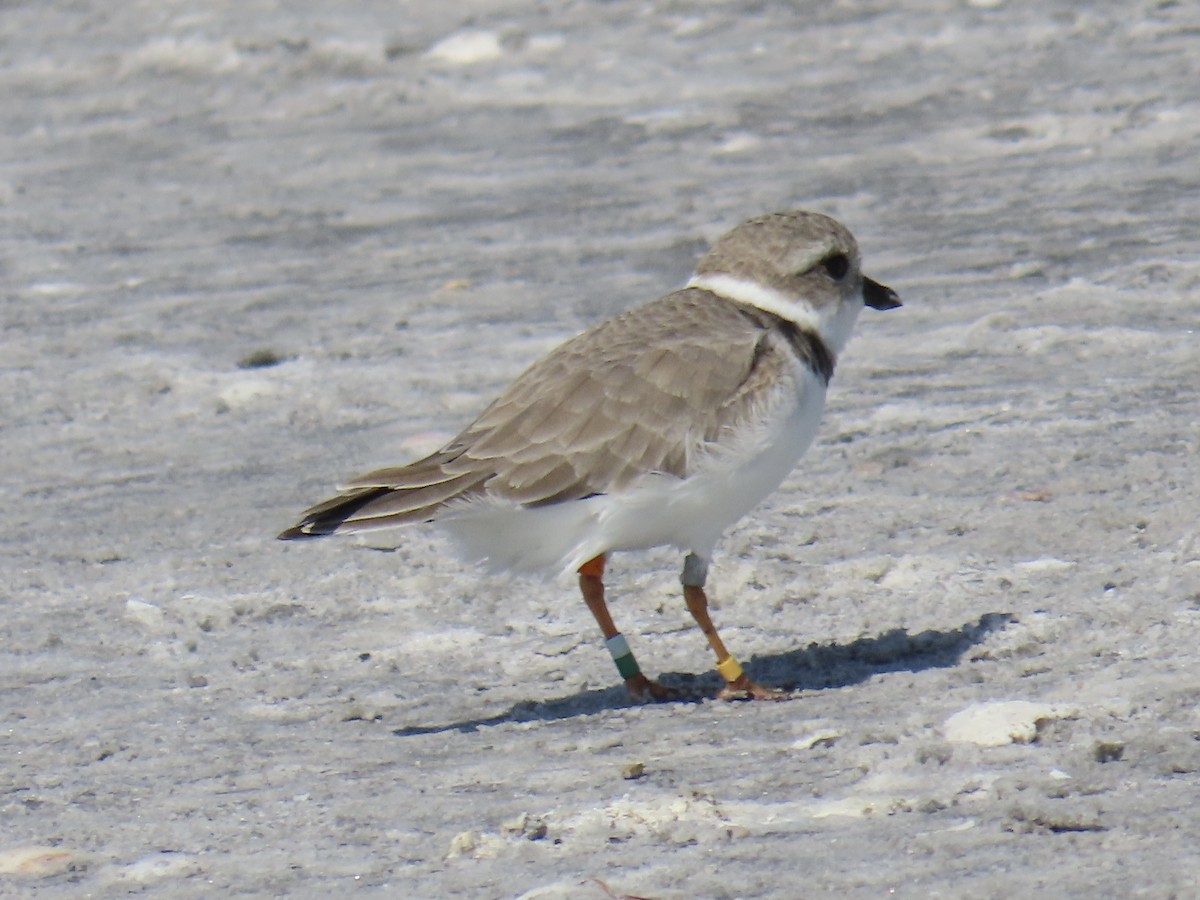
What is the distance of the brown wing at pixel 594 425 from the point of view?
4594mm

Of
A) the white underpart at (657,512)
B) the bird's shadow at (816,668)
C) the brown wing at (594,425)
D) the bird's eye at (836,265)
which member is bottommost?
the bird's shadow at (816,668)

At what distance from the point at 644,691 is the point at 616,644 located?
0.14m

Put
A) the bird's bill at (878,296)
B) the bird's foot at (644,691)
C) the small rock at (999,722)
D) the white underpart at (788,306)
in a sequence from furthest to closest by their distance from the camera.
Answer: the bird's bill at (878,296) → the white underpart at (788,306) → the bird's foot at (644,691) → the small rock at (999,722)

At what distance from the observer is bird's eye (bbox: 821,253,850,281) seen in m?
5.13

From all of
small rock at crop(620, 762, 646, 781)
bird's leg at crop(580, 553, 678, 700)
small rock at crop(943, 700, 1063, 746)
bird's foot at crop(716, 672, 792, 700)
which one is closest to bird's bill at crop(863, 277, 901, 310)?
bird's leg at crop(580, 553, 678, 700)

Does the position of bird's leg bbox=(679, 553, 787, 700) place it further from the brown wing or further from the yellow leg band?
the brown wing

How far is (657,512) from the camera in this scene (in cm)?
462

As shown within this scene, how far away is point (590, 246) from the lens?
334 inches

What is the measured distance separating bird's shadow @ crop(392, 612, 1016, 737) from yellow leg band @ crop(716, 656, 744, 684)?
0.11 m

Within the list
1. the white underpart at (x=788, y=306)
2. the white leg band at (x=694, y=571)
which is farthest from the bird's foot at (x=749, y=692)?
the white underpart at (x=788, y=306)

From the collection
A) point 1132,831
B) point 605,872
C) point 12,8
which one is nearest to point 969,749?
point 1132,831

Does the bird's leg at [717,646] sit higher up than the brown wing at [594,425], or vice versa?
the brown wing at [594,425]

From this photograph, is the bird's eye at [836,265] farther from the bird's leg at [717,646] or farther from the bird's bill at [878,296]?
the bird's leg at [717,646]

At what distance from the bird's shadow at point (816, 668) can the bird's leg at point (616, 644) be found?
0.05 m
